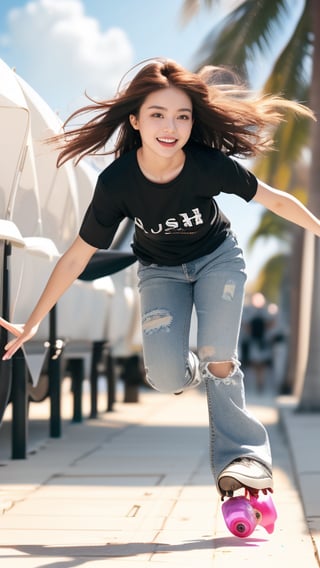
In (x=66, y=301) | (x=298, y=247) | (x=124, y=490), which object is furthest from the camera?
(x=298, y=247)

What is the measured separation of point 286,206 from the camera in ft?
14.3

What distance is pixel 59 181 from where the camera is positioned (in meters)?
7.73

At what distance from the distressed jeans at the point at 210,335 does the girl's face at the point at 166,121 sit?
0.51m

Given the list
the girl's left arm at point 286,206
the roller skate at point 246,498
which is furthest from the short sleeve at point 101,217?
the roller skate at point 246,498

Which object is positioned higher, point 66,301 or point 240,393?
point 66,301

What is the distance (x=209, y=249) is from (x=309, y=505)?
1.39 m

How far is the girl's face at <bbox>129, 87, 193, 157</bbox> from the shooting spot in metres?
4.19

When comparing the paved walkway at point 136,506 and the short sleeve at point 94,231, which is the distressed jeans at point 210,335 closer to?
the short sleeve at point 94,231

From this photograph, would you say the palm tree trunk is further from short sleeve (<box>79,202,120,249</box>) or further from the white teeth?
the white teeth

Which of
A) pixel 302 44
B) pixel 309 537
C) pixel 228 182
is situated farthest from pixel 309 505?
pixel 302 44

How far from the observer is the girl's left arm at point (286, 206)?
4352 mm

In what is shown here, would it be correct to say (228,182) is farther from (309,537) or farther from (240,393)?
(309,537)

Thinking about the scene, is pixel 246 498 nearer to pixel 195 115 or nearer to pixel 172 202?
pixel 172 202

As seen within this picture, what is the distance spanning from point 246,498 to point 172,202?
1.19 meters
